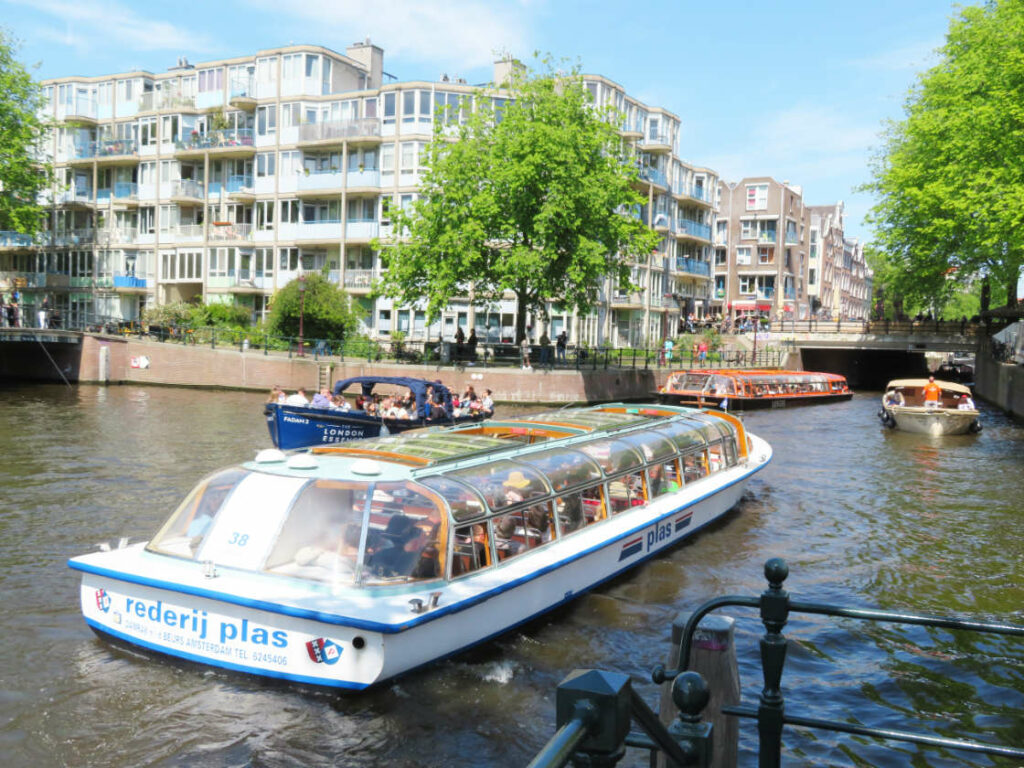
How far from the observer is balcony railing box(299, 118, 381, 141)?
170 ft

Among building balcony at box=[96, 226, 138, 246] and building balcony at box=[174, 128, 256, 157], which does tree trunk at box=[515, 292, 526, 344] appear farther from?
building balcony at box=[96, 226, 138, 246]

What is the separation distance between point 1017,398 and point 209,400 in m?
32.9

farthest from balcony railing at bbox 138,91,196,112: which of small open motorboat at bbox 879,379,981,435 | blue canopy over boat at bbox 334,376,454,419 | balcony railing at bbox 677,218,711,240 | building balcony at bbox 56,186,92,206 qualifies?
small open motorboat at bbox 879,379,981,435

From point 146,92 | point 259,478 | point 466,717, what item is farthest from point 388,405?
point 146,92

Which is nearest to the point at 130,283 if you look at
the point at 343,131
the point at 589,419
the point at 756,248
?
the point at 343,131

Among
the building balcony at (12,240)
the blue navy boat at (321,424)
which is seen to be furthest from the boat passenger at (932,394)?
the building balcony at (12,240)

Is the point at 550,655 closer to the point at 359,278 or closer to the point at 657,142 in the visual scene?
the point at 359,278

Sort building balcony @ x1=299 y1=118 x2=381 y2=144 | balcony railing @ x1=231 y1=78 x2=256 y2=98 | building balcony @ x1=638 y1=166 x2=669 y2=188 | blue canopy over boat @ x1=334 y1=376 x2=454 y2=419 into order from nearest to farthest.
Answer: blue canopy over boat @ x1=334 y1=376 x2=454 y2=419 < building balcony @ x1=299 y1=118 x2=381 y2=144 < balcony railing @ x1=231 y1=78 x2=256 y2=98 < building balcony @ x1=638 y1=166 x2=669 y2=188

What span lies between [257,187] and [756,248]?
1960 inches

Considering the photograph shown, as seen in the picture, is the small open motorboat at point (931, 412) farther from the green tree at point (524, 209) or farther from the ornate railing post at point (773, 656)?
the ornate railing post at point (773, 656)

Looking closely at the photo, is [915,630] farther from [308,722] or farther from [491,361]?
[491,361]

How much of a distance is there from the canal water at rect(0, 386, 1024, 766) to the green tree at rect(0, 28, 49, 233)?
101 feet

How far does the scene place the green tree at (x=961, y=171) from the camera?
97.4 ft

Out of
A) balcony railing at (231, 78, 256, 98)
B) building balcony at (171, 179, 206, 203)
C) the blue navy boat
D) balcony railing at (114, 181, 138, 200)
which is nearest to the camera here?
the blue navy boat
